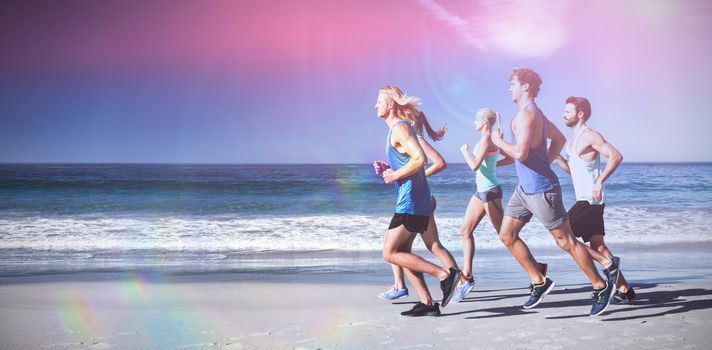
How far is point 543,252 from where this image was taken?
972cm

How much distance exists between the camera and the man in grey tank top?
449cm

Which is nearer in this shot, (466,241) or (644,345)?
(644,345)

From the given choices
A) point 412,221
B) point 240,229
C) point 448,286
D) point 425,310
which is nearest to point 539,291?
point 448,286

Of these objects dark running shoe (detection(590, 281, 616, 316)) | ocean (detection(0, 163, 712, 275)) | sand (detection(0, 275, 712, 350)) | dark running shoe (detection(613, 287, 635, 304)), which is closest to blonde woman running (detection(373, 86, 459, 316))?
sand (detection(0, 275, 712, 350))

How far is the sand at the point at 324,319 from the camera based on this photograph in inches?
159

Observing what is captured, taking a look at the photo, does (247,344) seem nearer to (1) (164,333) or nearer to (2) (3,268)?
(1) (164,333)

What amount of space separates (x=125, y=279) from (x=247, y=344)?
3.40 metres

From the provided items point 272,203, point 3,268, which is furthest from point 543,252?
point 272,203

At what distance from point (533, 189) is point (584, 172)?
86 cm

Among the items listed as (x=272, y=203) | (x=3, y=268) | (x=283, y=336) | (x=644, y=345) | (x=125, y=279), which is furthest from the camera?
(x=272, y=203)

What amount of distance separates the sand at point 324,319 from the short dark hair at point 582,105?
1.49 metres

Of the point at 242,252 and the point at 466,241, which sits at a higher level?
the point at 466,241

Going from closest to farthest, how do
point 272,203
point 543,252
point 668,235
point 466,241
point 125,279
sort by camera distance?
1. point 466,241
2. point 125,279
3. point 543,252
4. point 668,235
5. point 272,203

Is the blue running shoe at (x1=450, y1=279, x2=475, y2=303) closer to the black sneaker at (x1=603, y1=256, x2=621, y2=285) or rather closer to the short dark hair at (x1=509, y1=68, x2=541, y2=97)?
the black sneaker at (x1=603, y1=256, x2=621, y2=285)
